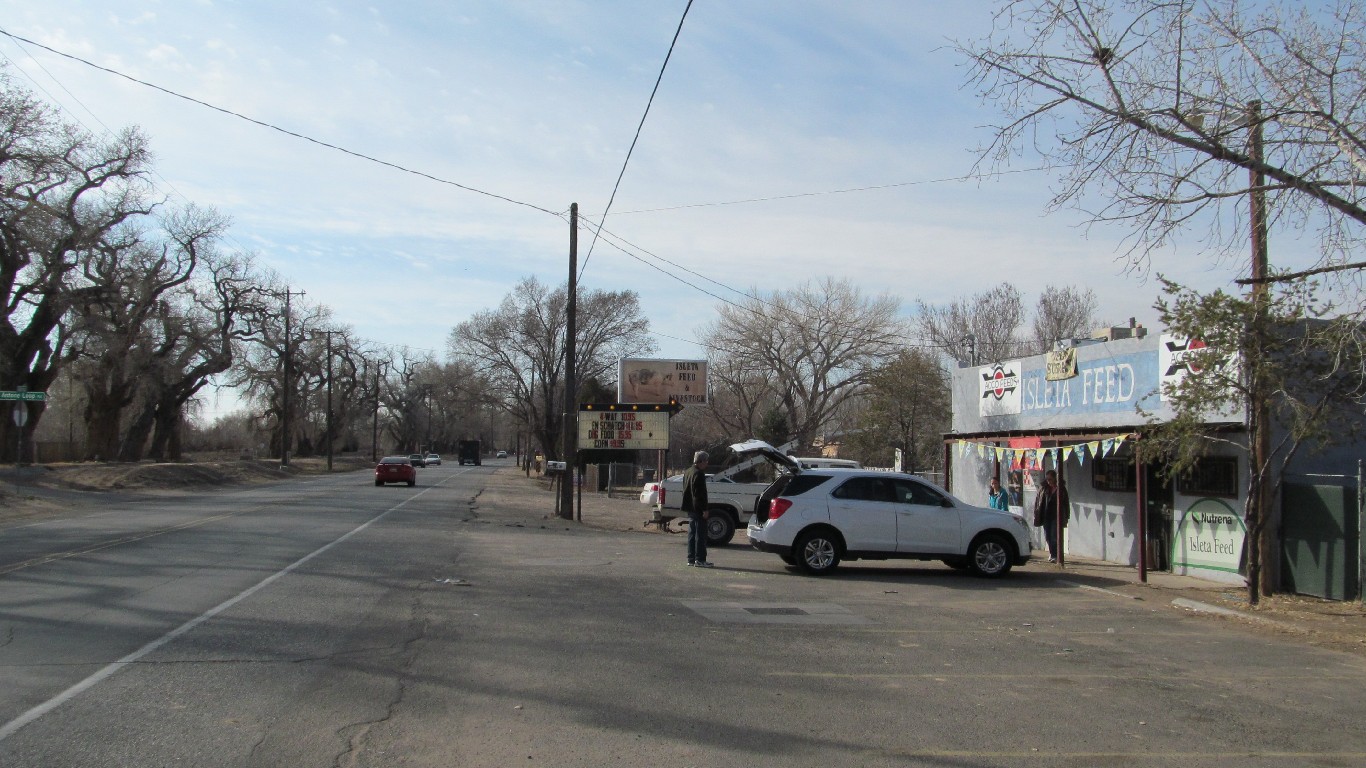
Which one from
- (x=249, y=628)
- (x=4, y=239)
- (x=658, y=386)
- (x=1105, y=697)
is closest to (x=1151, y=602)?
(x=1105, y=697)

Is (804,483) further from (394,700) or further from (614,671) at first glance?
(394,700)

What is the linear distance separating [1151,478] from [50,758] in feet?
55.8

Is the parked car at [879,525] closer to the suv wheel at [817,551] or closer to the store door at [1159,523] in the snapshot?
the suv wheel at [817,551]

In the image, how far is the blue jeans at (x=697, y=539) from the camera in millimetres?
15828

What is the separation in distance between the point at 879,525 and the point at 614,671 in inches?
314

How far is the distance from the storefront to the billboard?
26064 millimetres

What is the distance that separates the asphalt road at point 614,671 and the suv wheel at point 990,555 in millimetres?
669

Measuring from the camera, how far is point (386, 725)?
250 inches

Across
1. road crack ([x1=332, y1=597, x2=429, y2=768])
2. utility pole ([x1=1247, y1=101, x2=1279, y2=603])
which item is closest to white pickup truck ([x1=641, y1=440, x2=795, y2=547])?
utility pole ([x1=1247, y1=101, x2=1279, y2=603])

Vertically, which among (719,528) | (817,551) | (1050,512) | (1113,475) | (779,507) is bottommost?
(719,528)

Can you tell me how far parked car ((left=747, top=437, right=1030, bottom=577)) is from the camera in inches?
595

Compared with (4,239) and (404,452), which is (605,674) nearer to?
(4,239)

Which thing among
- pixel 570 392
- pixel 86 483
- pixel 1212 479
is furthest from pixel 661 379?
pixel 1212 479

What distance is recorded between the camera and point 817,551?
598 inches
